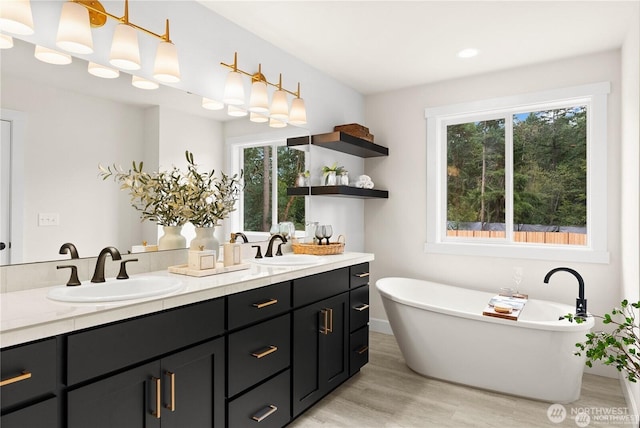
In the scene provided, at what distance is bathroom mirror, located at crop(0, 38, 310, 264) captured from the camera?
63.6 inches

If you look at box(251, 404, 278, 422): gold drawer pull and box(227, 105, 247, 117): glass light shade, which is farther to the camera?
box(227, 105, 247, 117): glass light shade

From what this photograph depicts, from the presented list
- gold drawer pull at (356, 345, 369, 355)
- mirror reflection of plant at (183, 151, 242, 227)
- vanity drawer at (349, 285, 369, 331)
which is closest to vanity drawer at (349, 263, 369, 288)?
vanity drawer at (349, 285, 369, 331)

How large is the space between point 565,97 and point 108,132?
11.1 ft

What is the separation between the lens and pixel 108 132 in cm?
191

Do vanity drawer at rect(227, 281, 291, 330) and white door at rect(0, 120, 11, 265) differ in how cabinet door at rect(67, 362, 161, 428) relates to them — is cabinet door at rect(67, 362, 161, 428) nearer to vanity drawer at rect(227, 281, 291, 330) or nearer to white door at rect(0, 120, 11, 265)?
vanity drawer at rect(227, 281, 291, 330)

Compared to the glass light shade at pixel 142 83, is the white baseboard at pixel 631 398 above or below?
below

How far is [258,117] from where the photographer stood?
2787mm

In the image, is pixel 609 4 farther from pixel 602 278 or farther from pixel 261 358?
pixel 261 358

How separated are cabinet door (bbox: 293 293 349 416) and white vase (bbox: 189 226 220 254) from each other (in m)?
0.64

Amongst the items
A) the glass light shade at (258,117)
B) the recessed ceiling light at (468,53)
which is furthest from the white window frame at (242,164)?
the recessed ceiling light at (468,53)

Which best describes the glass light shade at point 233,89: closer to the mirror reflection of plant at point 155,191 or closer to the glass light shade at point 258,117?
the glass light shade at point 258,117

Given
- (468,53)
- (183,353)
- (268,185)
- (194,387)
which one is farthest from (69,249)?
(468,53)

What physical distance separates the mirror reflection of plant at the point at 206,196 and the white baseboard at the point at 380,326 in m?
2.31

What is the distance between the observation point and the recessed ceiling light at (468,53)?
3020 millimetres
